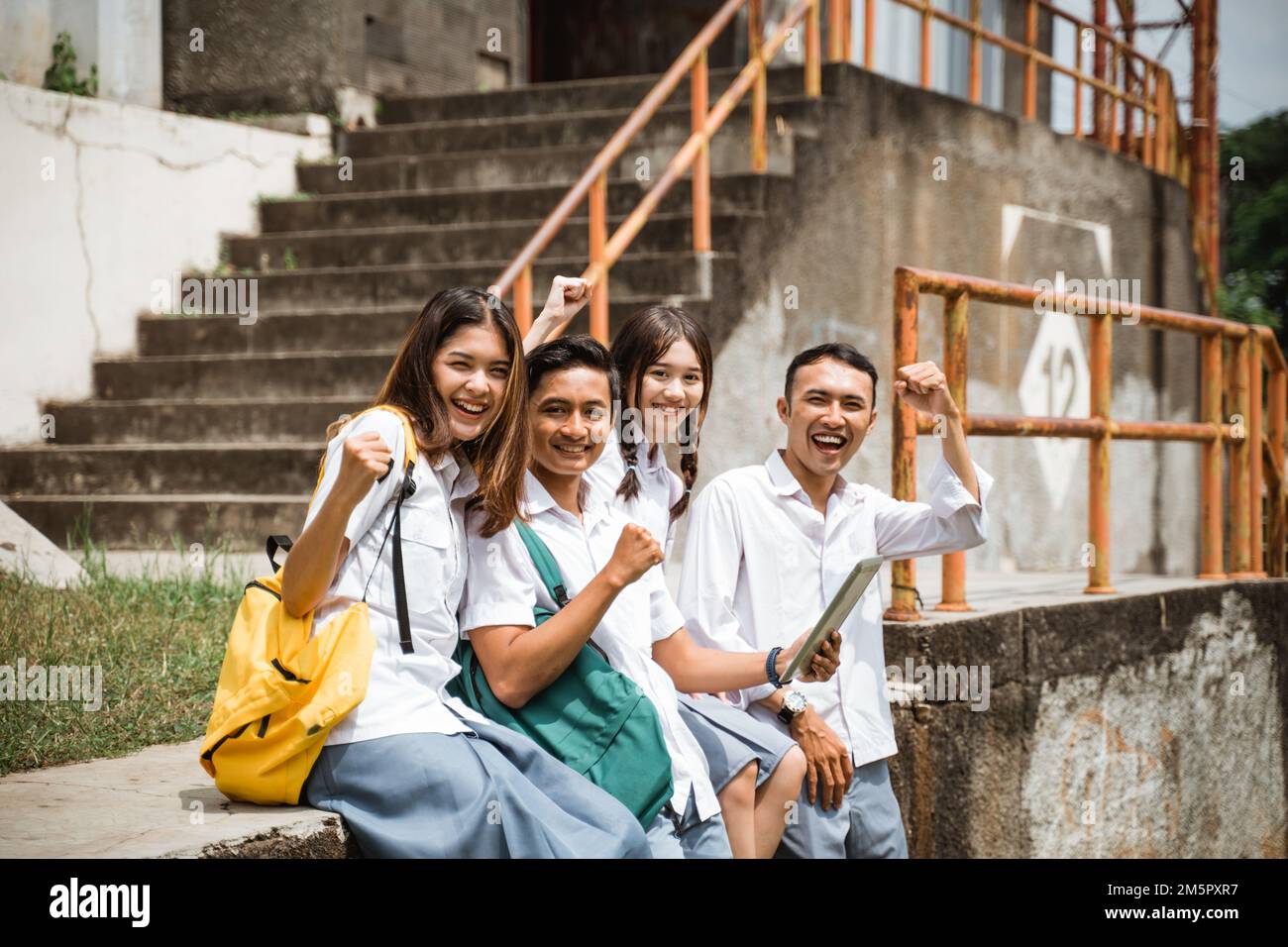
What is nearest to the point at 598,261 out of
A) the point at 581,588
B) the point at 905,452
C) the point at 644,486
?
the point at 905,452

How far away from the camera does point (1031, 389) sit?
10.9 metres

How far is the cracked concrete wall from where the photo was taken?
7.98m

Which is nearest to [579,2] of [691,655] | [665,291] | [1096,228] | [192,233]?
[1096,228]

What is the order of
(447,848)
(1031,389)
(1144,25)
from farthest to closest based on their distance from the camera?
(1144,25)
(1031,389)
(447,848)

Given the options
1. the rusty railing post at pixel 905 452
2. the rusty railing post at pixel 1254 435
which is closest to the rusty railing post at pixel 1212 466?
the rusty railing post at pixel 1254 435

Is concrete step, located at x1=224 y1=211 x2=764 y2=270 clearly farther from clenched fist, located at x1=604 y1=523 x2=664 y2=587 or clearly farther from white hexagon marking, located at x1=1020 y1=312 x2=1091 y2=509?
clenched fist, located at x1=604 y1=523 x2=664 y2=587

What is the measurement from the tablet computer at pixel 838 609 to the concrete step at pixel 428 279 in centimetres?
427

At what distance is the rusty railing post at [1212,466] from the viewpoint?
22.9ft

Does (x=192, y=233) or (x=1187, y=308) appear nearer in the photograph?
(x=192, y=233)

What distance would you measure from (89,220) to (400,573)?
594 centimetres

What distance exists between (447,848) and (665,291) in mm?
4930

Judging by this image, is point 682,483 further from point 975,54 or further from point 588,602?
point 975,54

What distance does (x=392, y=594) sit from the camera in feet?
10.5

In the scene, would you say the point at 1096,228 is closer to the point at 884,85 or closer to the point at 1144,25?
the point at 884,85
